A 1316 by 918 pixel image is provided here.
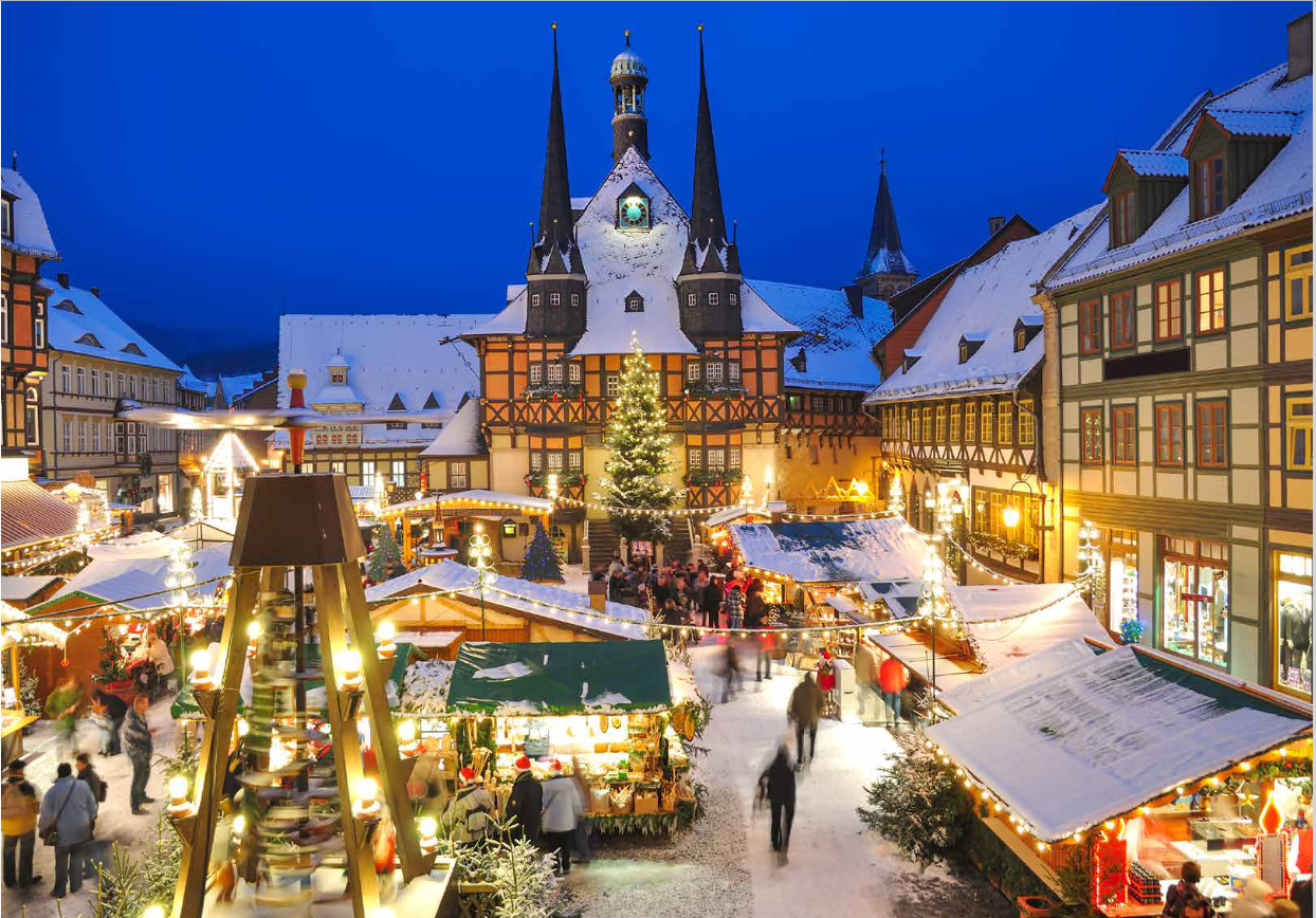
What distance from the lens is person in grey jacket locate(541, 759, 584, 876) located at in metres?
9.14

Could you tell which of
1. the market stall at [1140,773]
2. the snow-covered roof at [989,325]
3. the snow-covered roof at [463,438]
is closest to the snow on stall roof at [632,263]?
the snow-covered roof at [463,438]

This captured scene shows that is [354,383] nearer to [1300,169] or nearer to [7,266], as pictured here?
[7,266]

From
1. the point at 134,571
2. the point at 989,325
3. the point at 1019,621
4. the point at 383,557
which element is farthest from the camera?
the point at 989,325

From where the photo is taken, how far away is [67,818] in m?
8.51

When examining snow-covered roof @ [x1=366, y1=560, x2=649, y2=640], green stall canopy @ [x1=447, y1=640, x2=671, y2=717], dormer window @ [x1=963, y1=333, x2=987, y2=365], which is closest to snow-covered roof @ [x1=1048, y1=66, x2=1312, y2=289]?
dormer window @ [x1=963, y1=333, x2=987, y2=365]

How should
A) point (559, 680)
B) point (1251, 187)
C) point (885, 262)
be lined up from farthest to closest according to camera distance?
point (885, 262)
point (1251, 187)
point (559, 680)

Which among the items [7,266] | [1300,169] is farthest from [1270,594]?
[7,266]

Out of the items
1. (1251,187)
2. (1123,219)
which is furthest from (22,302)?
(1251,187)

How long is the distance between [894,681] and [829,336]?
92.5 ft

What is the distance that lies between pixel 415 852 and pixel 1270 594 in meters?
13.5

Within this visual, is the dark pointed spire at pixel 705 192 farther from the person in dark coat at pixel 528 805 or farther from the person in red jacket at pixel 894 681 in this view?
the person in dark coat at pixel 528 805

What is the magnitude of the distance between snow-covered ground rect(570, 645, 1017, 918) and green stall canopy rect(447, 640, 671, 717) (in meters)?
1.57

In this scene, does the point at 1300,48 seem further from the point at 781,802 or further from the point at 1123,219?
the point at 781,802

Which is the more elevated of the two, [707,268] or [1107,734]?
[707,268]
